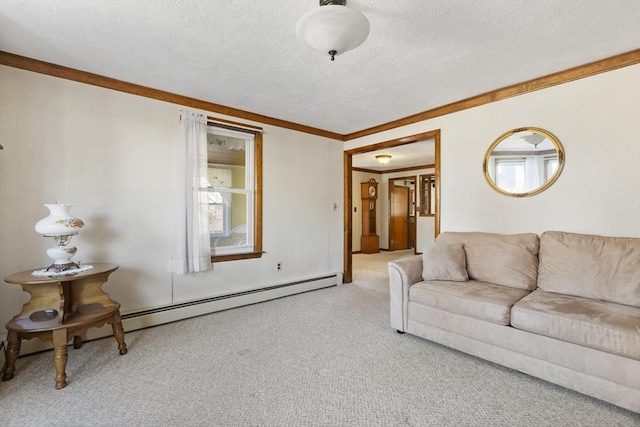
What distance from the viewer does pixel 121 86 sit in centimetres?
277

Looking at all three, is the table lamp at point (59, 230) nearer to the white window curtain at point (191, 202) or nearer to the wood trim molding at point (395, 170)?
the white window curtain at point (191, 202)

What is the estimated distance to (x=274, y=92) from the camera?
9.96ft

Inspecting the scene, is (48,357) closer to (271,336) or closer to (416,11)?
(271,336)

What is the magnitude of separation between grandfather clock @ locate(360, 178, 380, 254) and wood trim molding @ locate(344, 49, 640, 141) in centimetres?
409

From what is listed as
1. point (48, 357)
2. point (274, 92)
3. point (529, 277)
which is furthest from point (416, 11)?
point (48, 357)

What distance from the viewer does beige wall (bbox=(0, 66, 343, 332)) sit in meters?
2.34

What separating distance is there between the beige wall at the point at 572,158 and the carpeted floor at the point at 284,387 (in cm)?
147

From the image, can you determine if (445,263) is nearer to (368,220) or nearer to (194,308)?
(194,308)

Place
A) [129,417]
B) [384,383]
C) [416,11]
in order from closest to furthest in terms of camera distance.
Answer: [129,417] < [416,11] < [384,383]

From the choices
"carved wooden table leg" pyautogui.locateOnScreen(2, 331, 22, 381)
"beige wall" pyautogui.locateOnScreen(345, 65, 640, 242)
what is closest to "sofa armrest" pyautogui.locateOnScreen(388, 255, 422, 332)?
"beige wall" pyautogui.locateOnScreen(345, 65, 640, 242)

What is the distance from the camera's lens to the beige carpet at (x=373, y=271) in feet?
15.2

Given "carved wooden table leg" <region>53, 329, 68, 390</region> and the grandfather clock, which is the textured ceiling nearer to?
"carved wooden table leg" <region>53, 329, 68, 390</region>

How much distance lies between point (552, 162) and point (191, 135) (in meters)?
3.59

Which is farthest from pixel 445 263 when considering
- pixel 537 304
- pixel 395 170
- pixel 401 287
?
pixel 395 170
